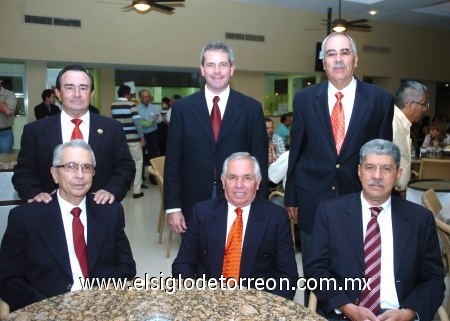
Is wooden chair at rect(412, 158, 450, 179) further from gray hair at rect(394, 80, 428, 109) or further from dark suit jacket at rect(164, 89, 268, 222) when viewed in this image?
dark suit jacket at rect(164, 89, 268, 222)

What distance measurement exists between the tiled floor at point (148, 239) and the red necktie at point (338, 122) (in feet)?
4.54

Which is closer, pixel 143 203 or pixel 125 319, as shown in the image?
pixel 125 319

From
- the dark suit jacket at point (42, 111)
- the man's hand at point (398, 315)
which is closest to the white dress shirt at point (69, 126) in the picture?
the man's hand at point (398, 315)

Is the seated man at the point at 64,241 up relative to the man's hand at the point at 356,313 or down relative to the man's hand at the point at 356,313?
up

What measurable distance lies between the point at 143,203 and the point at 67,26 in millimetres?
4577

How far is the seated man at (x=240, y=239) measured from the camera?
2.04m

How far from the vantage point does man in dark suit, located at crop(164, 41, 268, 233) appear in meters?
2.43

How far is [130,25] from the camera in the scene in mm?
9422

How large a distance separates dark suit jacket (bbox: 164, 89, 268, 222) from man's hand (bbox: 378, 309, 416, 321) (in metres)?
0.93

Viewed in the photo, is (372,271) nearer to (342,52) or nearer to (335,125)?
(335,125)

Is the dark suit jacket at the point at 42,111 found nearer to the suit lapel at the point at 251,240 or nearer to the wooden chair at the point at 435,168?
the wooden chair at the point at 435,168

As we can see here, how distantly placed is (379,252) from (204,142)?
110 cm

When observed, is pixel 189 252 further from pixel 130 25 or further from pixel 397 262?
pixel 130 25

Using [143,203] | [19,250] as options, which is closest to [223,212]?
[19,250]
